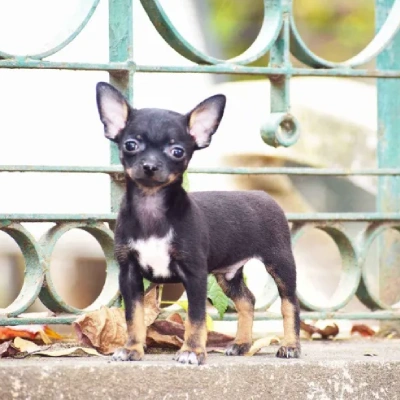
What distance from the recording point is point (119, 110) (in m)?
3.89

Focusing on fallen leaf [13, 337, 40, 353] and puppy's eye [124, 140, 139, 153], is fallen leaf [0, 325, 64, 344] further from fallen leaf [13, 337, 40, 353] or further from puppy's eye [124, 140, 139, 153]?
puppy's eye [124, 140, 139, 153]

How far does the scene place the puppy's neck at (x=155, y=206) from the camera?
387cm

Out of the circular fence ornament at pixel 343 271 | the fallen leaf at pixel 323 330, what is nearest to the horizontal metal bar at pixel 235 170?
the circular fence ornament at pixel 343 271

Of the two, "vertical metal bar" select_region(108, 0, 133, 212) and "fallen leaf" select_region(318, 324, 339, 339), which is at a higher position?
"vertical metal bar" select_region(108, 0, 133, 212)

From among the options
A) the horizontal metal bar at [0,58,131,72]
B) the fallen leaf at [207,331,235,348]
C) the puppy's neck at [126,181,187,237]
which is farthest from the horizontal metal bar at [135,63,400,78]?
the fallen leaf at [207,331,235,348]

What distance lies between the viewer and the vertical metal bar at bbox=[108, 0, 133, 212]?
4562 mm

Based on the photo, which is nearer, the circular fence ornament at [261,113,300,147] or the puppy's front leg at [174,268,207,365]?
the puppy's front leg at [174,268,207,365]

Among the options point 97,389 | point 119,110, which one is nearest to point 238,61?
point 119,110

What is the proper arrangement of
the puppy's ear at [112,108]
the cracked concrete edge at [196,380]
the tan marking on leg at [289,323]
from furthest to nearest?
the tan marking on leg at [289,323] < the puppy's ear at [112,108] < the cracked concrete edge at [196,380]

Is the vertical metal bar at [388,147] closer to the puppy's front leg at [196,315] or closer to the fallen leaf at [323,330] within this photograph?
the fallen leaf at [323,330]

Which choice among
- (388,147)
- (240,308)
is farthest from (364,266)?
(240,308)

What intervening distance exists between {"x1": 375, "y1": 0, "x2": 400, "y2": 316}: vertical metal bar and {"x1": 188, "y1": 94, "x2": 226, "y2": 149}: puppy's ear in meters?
1.43

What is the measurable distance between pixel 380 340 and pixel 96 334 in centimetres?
146

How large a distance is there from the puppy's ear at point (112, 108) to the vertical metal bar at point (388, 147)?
1656mm
